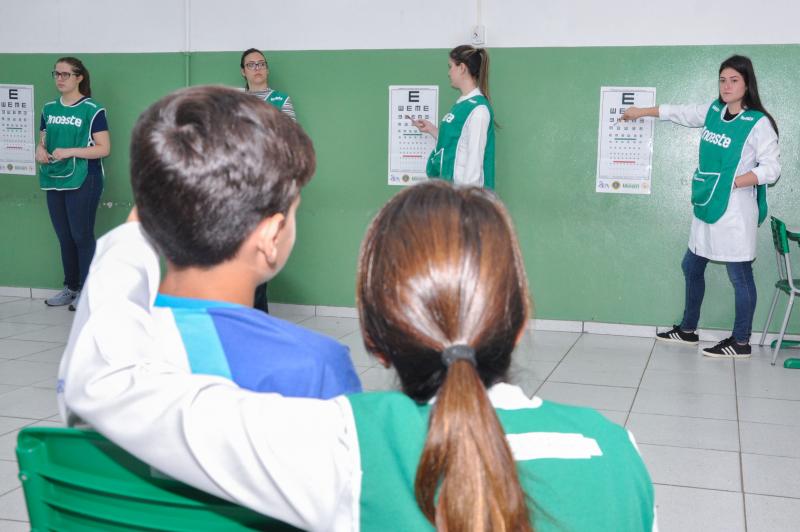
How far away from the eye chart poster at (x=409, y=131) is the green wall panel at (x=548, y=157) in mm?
61

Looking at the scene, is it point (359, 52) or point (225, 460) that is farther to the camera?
point (359, 52)

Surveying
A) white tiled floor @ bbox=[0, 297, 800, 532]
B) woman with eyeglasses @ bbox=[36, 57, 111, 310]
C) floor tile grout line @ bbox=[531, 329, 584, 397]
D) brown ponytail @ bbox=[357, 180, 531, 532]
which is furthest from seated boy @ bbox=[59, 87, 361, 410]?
woman with eyeglasses @ bbox=[36, 57, 111, 310]

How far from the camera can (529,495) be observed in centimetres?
79

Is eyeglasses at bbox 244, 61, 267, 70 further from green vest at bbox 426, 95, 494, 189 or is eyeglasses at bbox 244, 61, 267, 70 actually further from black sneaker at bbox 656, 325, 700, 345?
black sneaker at bbox 656, 325, 700, 345

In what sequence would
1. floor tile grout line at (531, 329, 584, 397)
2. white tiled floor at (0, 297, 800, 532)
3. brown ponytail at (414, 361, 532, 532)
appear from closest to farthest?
brown ponytail at (414, 361, 532, 532), white tiled floor at (0, 297, 800, 532), floor tile grout line at (531, 329, 584, 397)

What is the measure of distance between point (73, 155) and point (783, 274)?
14.0ft

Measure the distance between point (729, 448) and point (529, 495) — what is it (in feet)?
8.04

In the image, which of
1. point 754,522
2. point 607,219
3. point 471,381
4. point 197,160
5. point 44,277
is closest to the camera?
point 471,381

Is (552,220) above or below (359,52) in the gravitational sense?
below

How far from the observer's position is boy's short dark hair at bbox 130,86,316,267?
982 millimetres

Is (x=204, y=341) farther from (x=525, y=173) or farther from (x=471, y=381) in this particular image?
(x=525, y=173)

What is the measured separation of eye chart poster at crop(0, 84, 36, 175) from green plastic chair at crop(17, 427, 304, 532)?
5.41 metres

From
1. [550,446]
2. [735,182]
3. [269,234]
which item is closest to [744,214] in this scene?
[735,182]

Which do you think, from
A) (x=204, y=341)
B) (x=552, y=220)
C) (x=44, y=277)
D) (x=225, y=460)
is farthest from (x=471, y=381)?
(x=44, y=277)
